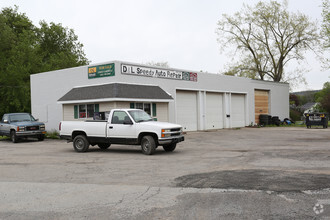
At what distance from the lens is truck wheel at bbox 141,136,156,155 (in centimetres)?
1259

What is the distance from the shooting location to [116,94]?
2034cm

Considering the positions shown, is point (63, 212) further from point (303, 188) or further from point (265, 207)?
point (303, 188)

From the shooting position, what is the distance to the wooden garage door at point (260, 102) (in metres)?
35.3

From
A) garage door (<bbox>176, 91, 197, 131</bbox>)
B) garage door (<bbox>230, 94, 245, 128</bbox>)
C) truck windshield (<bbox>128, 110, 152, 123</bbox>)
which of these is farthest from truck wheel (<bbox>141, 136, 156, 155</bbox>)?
garage door (<bbox>230, 94, 245, 128</bbox>)

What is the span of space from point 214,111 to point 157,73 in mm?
7805

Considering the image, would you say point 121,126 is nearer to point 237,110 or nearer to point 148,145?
point 148,145

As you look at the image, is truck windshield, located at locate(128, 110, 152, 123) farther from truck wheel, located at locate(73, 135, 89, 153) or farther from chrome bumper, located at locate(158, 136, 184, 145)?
truck wheel, located at locate(73, 135, 89, 153)

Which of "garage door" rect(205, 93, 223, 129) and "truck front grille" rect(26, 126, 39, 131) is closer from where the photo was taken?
"truck front grille" rect(26, 126, 39, 131)

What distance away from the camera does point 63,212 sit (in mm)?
5391

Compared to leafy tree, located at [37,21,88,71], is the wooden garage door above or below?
below

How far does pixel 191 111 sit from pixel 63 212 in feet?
74.2

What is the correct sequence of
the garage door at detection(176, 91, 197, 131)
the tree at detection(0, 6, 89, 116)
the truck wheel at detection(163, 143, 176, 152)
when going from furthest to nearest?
the tree at detection(0, 6, 89, 116)
the garage door at detection(176, 91, 197, 131)
the truck wheel at detection(163, 143, 176, 152)

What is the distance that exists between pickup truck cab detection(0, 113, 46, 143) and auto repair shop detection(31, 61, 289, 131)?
2.87m

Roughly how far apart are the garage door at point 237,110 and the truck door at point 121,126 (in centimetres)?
1999
